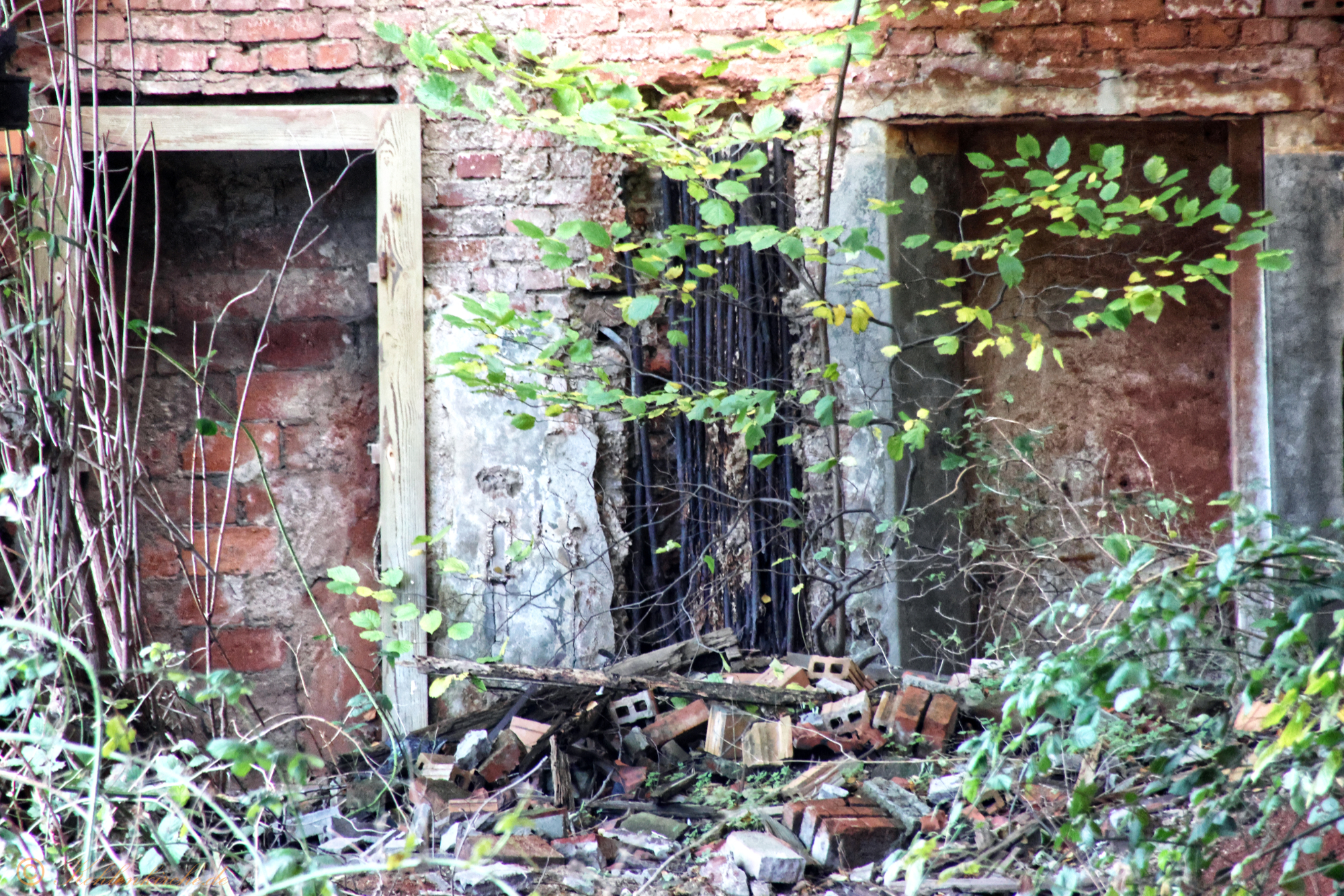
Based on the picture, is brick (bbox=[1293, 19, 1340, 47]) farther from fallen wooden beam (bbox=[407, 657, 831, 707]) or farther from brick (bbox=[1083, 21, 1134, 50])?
fallen wooden beam (bbox=[407, 657, 831, 707])

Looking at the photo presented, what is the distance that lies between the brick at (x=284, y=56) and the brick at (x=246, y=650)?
178 centimetres

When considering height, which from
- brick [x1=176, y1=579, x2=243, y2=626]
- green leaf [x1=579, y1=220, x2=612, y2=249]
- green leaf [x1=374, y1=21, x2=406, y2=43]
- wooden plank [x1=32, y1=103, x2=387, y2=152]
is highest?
green leaf [x1=374, y1=21, x2=406, y2=43]

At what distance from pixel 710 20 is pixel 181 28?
62.7 inches

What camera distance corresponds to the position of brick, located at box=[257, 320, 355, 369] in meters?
3.41

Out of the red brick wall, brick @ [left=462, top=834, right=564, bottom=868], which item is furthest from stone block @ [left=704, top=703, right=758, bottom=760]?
the red brick wall

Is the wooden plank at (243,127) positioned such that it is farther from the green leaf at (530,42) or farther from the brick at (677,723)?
the brick at (677,723)

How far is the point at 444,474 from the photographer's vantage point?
320 centimetres

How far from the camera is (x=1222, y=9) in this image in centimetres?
311

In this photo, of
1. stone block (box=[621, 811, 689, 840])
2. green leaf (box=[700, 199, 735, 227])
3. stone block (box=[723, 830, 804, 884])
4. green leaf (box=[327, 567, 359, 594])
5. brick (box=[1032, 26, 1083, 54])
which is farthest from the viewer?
brick (box=[1032, 26, 1083, 54])

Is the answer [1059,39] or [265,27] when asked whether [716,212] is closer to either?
[1059,39]

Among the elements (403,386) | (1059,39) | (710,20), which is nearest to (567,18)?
(710,20)

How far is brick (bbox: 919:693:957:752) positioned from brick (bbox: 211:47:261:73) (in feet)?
8.93

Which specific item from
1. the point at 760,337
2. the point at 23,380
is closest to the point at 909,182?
the point at 760,337

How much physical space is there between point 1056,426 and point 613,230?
1.71m
